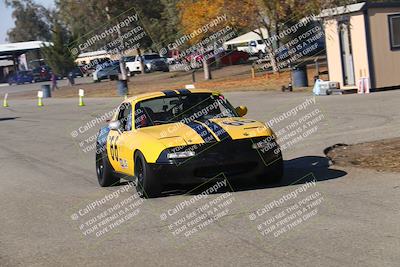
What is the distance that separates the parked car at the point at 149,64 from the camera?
66312 mm

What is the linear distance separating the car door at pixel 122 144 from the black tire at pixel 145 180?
0.31m

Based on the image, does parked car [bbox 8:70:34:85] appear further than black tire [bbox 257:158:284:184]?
Yes

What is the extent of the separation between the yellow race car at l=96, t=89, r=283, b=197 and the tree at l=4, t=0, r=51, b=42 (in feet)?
405

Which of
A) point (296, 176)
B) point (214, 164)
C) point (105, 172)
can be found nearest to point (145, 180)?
point (214, 164)

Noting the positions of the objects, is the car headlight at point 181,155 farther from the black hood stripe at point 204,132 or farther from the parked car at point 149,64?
the parked car at point 149,64

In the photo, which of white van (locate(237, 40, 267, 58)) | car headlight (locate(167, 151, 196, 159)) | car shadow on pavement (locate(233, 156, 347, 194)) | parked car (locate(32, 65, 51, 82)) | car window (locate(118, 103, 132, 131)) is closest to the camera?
car headlight (locate(167, 151, 196, 159))

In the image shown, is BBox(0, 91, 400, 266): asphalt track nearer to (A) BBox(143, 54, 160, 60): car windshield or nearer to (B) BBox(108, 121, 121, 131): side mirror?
(B) BBox(108, 121, 121, 131): side mirror

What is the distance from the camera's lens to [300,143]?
48.0 ft

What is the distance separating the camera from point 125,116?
1097cm

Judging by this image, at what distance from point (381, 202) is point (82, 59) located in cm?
8802

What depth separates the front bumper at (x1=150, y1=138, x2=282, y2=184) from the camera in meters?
8.96

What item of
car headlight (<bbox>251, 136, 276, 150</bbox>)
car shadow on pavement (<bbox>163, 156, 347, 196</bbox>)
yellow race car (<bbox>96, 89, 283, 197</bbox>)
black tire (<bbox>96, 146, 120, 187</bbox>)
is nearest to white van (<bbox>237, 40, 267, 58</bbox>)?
car shadow on pavement (<bbox>163, 156, 347, 196</bbox>)

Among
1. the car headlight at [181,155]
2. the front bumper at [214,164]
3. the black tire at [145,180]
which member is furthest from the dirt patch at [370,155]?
the black tire at [145,180]

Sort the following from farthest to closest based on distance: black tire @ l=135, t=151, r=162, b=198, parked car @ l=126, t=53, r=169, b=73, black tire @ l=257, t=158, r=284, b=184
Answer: parked car @ l=126, t=53, r=169, b=73 → black tire @ l=257, t=158, r=284, b=184 → black tire @ l=135, t=151, r=162, b=198
